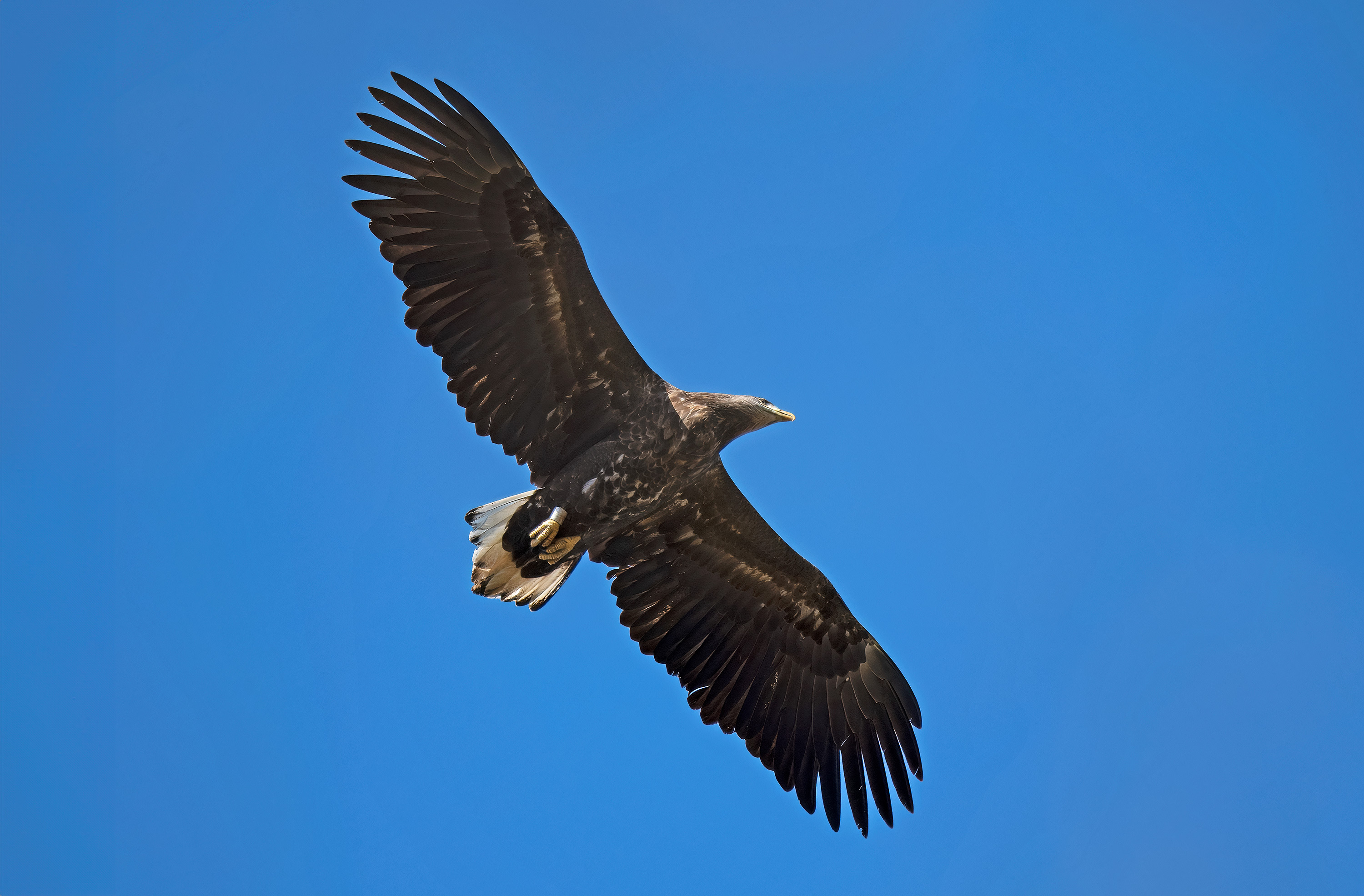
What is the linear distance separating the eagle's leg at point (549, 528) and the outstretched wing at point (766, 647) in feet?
2.22

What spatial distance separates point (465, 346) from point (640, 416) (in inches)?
51.7

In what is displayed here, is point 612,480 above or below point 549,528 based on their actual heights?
above

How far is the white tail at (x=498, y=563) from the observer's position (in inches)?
320

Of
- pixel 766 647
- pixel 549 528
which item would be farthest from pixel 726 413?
pixel 766 647

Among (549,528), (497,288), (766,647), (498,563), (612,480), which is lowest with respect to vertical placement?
(498,563)

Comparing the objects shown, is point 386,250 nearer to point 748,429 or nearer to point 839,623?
point 748,429

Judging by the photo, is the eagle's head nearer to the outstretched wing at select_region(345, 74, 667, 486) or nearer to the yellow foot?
the outstretched wing at select_region(345, 74, 667, 486)

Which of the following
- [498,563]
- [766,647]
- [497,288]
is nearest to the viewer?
[497,288]

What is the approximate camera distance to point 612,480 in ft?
26.0

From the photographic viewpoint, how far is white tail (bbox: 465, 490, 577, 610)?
813 centimetres

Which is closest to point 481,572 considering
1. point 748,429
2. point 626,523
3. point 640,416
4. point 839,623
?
point 626,523

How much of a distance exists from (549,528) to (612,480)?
0.56m

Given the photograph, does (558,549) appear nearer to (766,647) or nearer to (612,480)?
(612,480)

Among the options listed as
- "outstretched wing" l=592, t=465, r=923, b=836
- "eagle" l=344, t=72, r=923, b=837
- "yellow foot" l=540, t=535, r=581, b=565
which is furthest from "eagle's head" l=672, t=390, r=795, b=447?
"yellow foot" l=540, t=535, r=581, b=565
